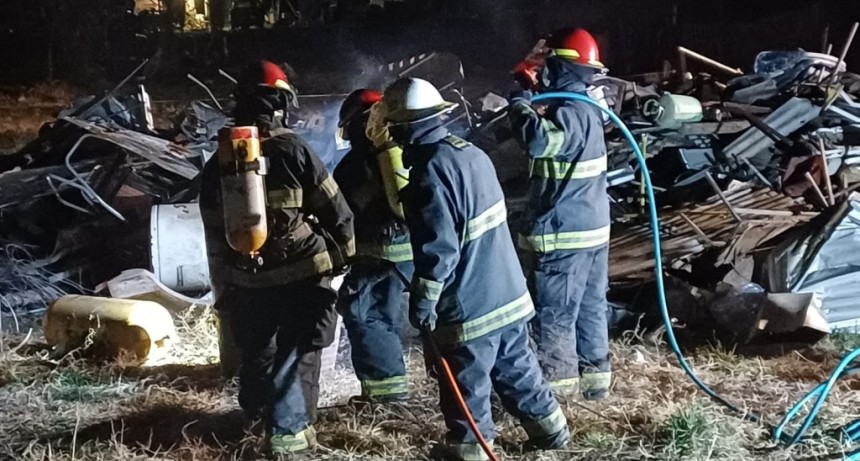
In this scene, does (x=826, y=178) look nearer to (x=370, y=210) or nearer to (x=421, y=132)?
(x=370, y=210)

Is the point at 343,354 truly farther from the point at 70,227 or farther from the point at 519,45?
the point at 519,45

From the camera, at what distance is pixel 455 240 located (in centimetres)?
372

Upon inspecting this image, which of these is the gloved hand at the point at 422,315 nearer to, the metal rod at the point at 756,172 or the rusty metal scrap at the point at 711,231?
the rusty metal scrap at the point at 711,231

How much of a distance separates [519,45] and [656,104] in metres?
5.31

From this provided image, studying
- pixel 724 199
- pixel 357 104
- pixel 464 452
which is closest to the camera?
pixel 464 452

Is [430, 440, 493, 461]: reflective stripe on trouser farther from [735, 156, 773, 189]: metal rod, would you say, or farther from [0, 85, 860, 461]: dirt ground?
[735, 156, 773, 189]: metal rod

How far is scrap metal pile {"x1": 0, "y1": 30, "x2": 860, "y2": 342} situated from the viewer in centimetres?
605

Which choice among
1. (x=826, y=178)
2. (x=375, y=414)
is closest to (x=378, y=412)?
(x=375, y=414)

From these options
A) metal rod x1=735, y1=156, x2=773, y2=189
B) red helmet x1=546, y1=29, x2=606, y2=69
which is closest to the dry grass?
metal rod x1=735, y1=156, x2=773, y2=189

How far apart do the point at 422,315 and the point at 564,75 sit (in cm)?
170

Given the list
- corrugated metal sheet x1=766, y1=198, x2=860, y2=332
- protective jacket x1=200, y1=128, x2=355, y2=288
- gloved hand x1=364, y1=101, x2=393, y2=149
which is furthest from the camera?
corrugated metal sheet x1=766, y1=198, x2=860, y2=332

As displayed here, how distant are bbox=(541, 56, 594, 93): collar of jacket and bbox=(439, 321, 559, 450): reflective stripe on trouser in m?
1.42

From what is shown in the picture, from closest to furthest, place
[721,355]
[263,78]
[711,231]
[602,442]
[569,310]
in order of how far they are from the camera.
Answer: [263,78] → [602,442] → [569,310] → [721,355] → [711,231]

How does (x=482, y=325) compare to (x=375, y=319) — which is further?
(x=375, y=319)
